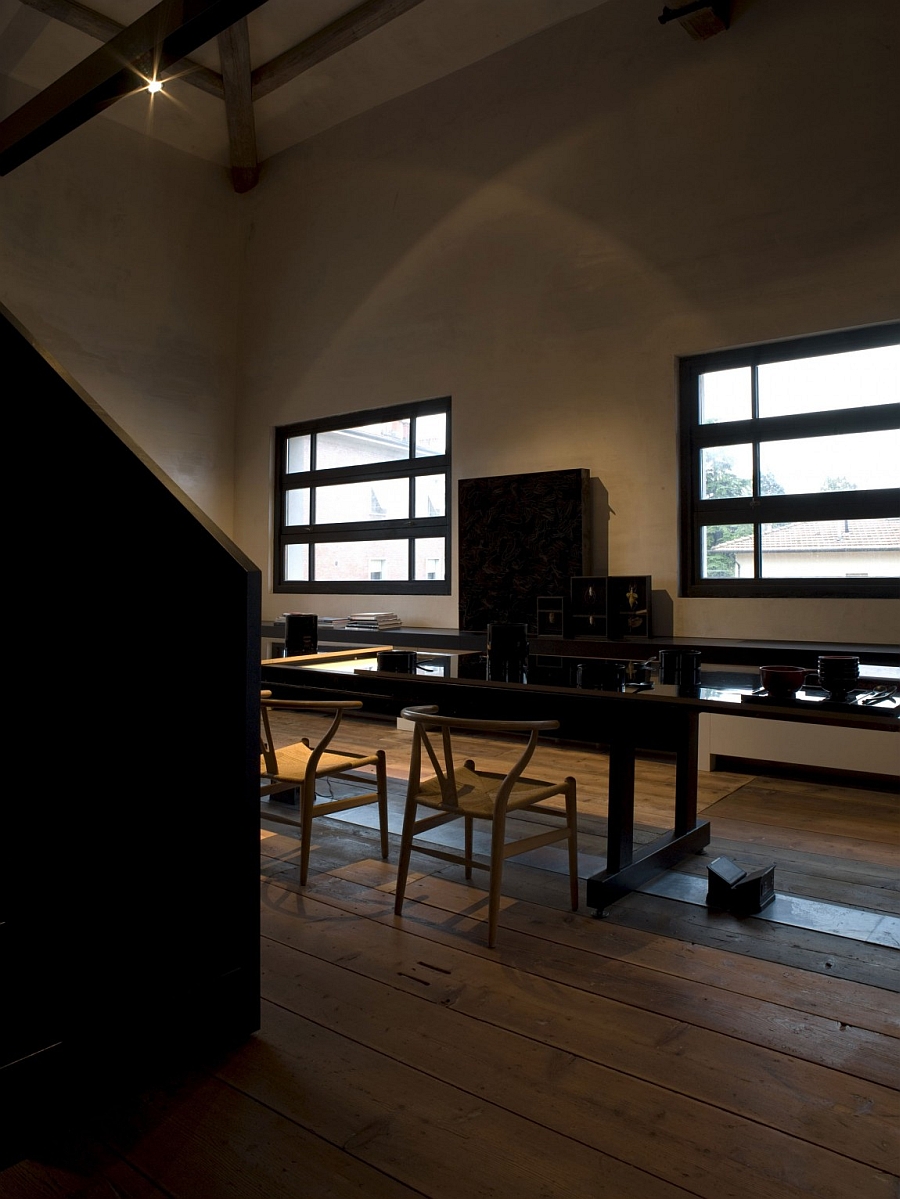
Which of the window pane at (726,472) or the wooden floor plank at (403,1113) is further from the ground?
the window pane at (726,472)

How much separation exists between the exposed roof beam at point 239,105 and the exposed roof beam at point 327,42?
14cm

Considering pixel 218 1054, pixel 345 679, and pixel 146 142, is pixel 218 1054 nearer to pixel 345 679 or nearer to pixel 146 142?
pixel 345 679

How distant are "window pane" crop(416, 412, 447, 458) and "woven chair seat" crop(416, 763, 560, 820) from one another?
3926 millimetres

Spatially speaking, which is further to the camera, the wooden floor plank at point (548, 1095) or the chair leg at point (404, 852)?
the chair leg at point (404, 852)

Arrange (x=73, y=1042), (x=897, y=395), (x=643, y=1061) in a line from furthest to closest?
(x=897, y=395)
(x=643, y=1061)
(x=73, y=1042)

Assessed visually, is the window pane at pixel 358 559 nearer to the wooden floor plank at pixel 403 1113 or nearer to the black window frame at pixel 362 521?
the black window frame at pixel 362 521

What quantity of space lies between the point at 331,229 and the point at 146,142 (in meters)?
1.77

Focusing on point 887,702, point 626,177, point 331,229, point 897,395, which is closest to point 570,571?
point 897,395

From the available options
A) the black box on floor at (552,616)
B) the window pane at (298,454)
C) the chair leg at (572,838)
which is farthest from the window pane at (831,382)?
the window pane at (298,454)

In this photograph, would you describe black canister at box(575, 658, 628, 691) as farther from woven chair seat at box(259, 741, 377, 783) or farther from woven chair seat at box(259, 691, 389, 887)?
woven chair seat at box(259, 741, 377, 783)

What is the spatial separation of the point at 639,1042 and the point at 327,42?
22.3 ft

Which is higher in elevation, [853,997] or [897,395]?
[897,395]

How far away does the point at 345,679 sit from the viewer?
286 cm

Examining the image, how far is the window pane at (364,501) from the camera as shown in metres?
6.59
